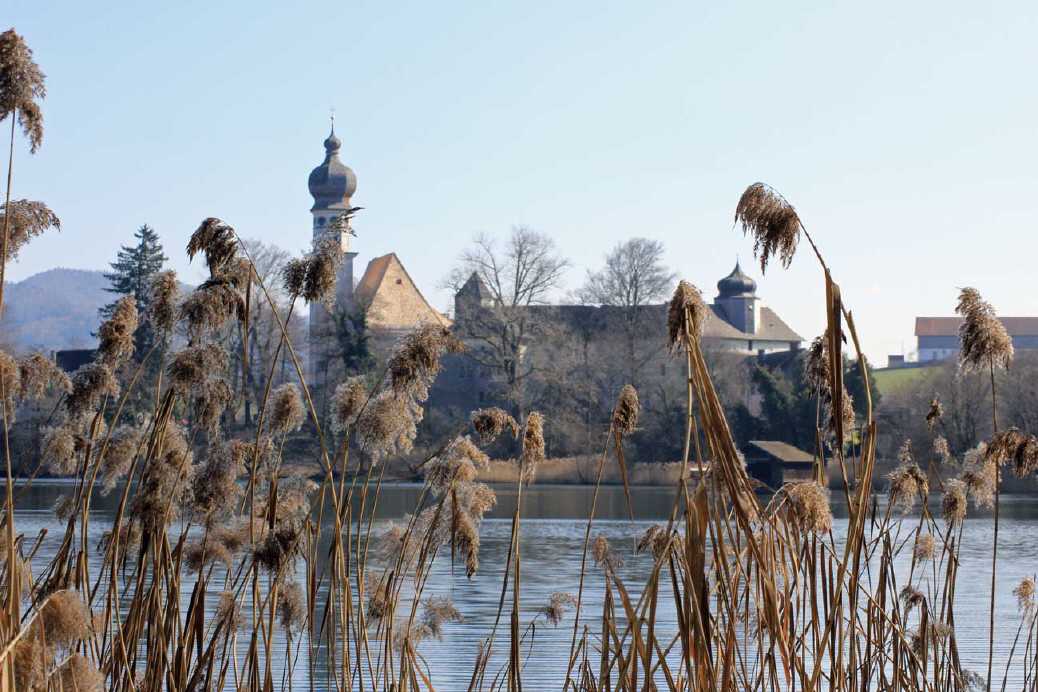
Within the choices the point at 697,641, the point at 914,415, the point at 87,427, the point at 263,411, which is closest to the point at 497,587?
the point at 87,427

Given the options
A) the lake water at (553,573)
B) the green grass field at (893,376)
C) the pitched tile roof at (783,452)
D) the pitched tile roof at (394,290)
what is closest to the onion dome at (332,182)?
the pitched tile roof at (394,290)

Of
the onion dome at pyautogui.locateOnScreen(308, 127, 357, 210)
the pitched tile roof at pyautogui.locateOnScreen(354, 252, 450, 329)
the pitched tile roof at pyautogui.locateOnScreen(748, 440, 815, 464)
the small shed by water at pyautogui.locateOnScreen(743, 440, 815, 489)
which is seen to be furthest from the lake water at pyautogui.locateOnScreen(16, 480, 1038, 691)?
the onion dome at pyautogui.locateOnScreen(308, 127, 357, 210)

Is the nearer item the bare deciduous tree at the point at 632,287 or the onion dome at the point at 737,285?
the bare deciduous tree at the point at 632,287

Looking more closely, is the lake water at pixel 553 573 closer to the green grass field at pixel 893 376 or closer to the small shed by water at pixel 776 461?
the small shed by water at pixel 776 461

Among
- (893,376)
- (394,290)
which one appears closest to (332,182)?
(394,290)

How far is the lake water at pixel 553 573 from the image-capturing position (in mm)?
9961

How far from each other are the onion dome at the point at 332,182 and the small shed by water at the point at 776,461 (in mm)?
50293

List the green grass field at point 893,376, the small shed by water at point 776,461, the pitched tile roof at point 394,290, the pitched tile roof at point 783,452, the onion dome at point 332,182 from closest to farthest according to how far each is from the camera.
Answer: the small shed by water at point 776,461 → the pitched tile roof at point 783,452 → the green grass field at point 893,376 → the pitched tile roof at point 394,290 → the onion dome at point 332,182

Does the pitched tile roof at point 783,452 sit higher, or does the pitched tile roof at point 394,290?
the pitched tile roof at point 394,290

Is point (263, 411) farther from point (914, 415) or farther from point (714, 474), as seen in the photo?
point (914, 415)

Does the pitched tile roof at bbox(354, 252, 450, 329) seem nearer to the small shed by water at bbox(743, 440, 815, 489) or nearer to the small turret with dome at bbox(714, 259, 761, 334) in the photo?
the small turret with dome at bbox(714, 259, 761, 334)

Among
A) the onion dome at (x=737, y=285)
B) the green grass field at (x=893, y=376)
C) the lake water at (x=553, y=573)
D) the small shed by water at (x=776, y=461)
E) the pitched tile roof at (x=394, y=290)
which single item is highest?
the onion dome at (x=737, y=285)

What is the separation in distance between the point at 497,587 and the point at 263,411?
11529 mm

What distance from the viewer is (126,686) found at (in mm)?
3623
